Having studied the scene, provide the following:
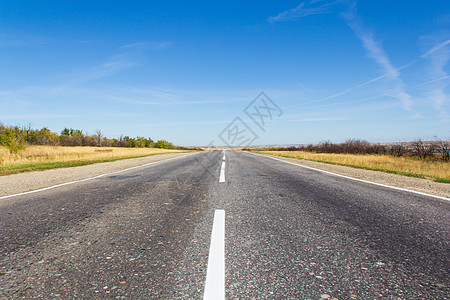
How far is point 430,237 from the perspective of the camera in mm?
2656

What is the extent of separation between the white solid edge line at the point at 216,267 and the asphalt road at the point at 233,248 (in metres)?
0.05

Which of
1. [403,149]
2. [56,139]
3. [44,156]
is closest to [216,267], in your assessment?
[44,156]

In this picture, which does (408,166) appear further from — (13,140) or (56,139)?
(56,139)

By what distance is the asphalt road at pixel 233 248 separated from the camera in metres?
1.70

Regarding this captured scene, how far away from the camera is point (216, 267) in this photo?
6.47ft

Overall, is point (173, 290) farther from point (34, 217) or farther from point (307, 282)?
point (34, 217)

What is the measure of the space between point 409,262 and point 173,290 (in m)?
2.07

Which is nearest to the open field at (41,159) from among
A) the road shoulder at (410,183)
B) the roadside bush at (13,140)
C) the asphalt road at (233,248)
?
the roadside bush at (13,140)

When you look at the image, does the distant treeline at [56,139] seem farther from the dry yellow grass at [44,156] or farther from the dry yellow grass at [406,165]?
the dry yellow grass at [406,165]

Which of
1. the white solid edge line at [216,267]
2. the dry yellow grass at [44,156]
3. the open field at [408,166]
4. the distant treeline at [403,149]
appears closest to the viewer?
the white solid edge line at [216,267]

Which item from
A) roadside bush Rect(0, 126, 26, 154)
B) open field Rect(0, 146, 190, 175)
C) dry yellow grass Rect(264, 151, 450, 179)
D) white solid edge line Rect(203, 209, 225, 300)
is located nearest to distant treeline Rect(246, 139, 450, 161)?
dry yellow grass Rect(264, 151, 450, 179)

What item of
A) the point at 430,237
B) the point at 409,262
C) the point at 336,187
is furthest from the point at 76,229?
the point at 336,187

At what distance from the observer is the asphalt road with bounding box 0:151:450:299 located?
1.70m

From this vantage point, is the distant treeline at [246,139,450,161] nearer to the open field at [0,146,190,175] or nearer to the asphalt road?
the asphalt road
